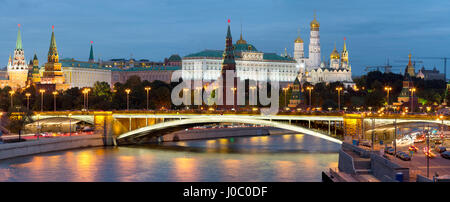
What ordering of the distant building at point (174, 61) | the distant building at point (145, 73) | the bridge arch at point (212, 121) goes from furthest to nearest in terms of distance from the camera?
the distant building at point (174, 61) → the distant building at point (145, 73) → the bridge arch at point (212, 121)

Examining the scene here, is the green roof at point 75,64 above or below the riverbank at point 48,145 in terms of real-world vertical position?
above

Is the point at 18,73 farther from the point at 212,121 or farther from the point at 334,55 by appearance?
the point at 212,121

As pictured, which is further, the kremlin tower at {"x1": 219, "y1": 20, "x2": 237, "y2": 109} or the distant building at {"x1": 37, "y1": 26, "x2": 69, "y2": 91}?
the distant building at {"x1": 37, "y1": 26, "x2": 69, "y2": 91}

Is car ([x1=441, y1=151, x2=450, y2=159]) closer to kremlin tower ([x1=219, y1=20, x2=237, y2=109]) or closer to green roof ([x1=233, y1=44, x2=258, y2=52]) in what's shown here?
kremlin tower ([x1=219, y1=20, x2=237, y2=109])

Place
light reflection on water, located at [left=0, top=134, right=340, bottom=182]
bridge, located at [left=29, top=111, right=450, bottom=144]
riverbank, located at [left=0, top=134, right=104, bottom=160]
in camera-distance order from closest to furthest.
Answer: light reflection on water, located at [left=0, top=134, right=340, bottom=182] < riverbank, located at [left=0, top=134, right=104, bottom=160] < bridge, located at [left=29, top=111, right=450, bottom=144]

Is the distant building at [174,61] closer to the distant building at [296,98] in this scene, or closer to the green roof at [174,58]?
the green roof at [174,58]

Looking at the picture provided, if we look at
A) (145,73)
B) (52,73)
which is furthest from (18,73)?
(52,73)

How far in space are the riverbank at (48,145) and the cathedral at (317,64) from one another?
119m

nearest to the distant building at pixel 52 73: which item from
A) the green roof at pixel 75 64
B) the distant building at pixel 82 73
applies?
the distant building at pixel 82 73

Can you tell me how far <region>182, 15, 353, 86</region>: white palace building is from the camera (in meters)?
168

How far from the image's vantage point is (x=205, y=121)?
5528 centimetres

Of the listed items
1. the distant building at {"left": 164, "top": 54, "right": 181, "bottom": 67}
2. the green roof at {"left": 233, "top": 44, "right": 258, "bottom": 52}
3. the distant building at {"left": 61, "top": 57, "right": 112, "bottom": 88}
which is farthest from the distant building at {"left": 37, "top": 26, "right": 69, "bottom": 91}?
the distant building at {"left": 164, "top": 54, "right": 181, "bottom": 67}

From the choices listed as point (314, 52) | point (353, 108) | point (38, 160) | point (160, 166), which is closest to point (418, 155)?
point (160, 166)

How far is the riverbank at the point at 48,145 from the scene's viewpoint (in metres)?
47.9
